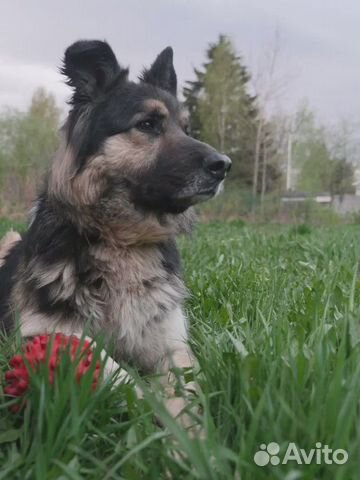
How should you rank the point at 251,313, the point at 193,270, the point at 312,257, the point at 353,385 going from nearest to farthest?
the point at 353,385 < the point at 251,313 < the point at 193,270 < the point at 312,257

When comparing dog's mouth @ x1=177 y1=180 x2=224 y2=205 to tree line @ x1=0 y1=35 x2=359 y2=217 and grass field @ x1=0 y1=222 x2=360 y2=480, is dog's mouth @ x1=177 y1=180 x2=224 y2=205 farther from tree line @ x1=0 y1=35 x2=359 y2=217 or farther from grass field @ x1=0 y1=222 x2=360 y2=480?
tree line @ x1=0 y1=35 x2=359 y2=217

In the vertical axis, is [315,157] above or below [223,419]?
above

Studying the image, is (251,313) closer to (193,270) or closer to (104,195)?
A: (104,195)

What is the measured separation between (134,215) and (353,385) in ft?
5.86

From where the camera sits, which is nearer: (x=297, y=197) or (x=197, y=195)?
(x=197, y=195)

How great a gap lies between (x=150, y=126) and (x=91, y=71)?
0.48 metres

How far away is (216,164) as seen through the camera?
294 centimetres

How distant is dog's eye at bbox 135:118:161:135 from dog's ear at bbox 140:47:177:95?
40 cm

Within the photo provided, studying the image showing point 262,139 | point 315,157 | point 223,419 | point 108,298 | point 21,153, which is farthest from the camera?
point 315,157

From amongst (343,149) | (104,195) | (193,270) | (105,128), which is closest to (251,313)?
(104,195)

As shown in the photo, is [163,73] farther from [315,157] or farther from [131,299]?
[315,157]

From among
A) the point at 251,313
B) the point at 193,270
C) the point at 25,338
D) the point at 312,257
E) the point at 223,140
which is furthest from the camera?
the point at 223,140

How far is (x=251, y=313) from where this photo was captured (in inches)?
115

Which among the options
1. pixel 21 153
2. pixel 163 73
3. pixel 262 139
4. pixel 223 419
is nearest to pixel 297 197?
pixel 262 139
